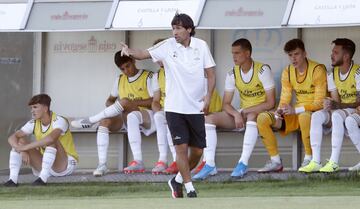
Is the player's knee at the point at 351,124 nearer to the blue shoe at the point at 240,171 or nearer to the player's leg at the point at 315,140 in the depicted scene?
the player's leg at the point at 315,140

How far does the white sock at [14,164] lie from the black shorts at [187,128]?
3.45m

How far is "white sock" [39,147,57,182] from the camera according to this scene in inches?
529

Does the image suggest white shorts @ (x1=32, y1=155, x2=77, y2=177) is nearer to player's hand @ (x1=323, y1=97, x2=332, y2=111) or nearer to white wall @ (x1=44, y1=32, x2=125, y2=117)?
white wall @ (x1=44, y1=32, x2=125, y2=117)

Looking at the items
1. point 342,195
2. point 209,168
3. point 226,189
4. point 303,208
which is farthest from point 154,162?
point 303,208

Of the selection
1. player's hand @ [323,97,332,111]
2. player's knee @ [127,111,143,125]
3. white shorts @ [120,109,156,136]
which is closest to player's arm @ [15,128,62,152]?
player's knee @ [127,111,143,125]

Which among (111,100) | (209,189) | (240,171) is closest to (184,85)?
(209,189)

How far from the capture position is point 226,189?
40.0ft

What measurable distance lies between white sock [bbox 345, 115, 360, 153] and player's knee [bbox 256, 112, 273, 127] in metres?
0.96

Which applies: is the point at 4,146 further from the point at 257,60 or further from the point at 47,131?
the point at 257,60

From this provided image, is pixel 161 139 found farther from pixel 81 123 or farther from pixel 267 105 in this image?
pixel 267 105

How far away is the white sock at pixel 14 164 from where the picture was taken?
44.5 ft

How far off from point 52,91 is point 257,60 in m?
2.99

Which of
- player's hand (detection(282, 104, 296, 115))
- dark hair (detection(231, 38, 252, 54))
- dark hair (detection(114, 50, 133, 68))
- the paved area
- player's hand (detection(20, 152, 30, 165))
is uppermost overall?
dark hair (detection(231, 38, 252, 54))

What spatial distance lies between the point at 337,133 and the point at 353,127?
8.1 inches
